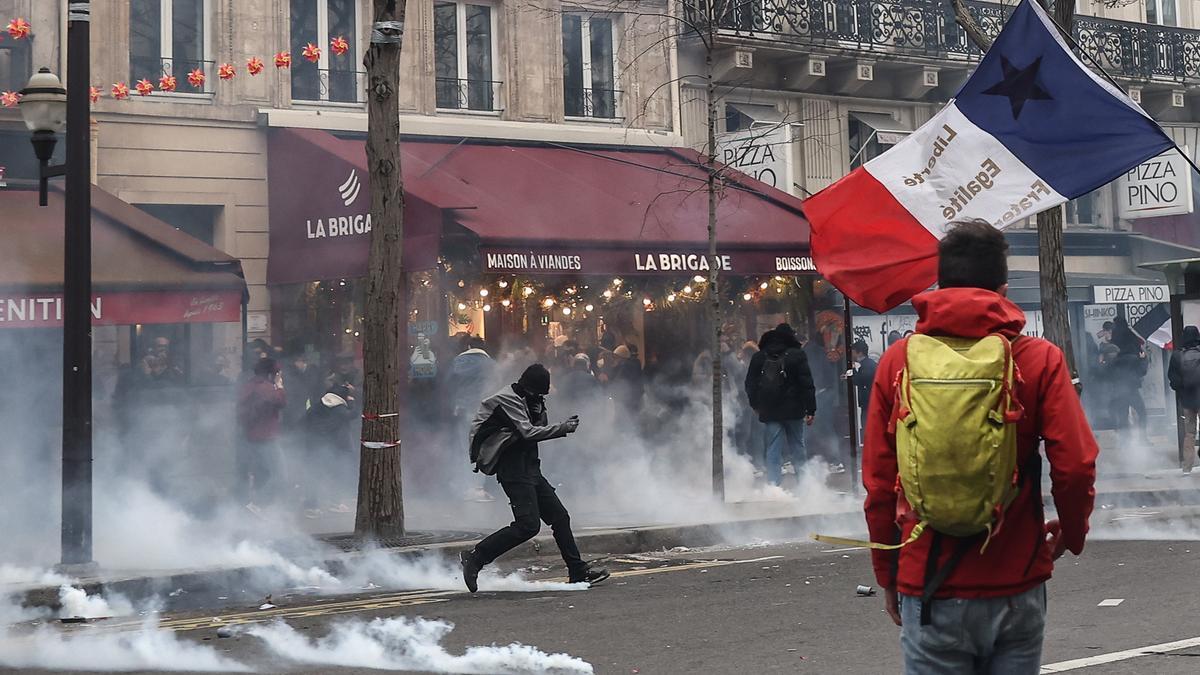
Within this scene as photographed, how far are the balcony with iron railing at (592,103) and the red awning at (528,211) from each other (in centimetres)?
90

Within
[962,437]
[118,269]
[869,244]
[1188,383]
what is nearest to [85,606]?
[869,244]

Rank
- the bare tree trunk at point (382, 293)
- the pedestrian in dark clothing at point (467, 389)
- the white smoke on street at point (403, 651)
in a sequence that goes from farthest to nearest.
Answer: the pedestrian in dark clothing at point (467, 389), the bare tree trunk at point (382, 293), the white smoke on street at point (403, 651)

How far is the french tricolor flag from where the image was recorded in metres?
7.29

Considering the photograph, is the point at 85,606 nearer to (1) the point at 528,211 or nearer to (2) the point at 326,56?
(1) the point at 528,211

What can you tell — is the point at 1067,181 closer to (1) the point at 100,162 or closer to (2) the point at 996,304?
(2) the point at 996,304

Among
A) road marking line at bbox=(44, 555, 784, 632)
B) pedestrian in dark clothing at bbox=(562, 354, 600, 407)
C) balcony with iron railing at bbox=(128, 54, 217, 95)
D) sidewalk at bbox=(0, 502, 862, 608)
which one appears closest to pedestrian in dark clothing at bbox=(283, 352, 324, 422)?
sidewalk at bbox=(0, 502, 862, 608)

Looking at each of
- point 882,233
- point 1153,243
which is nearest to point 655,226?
point 882,233

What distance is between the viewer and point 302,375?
15141 mm

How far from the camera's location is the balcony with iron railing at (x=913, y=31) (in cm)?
2052

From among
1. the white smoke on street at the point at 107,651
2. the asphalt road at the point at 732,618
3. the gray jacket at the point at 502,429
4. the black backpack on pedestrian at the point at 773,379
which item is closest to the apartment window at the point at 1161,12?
the black backpack on pedestrian at the point at 773,379

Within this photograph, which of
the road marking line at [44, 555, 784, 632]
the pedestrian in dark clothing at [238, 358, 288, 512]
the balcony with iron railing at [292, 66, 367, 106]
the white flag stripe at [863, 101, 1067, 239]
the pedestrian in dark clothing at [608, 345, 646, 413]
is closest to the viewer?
the white flag stripe at [863, 101, 1067, 239]

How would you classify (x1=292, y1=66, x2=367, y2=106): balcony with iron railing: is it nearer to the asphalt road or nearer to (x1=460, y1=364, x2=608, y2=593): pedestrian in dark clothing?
the asphalt road

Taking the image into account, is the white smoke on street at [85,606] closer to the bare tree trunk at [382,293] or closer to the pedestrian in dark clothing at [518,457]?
the pedestrian in dark clothing at [518,457]

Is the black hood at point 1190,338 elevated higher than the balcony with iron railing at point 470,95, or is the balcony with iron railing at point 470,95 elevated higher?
the balcony with iron railing at point 470,95
